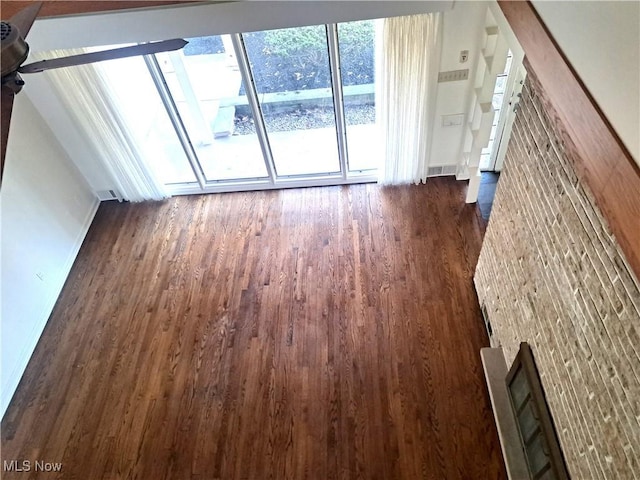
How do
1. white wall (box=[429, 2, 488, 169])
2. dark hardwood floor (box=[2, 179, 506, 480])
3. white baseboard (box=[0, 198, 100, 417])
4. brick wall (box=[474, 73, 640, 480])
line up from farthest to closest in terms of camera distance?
1. white baseboard (box=[0, 198, 100, 417])
2. white wall (box=[429, 2, 488, 169])
3. dark hardwood floor (box=[2, 179, 506, 480])
4. brick wall (box=[474, 73, 640, 480])

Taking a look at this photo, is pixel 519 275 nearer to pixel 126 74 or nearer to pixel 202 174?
pixel 202 174

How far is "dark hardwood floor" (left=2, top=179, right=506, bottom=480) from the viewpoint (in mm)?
3086

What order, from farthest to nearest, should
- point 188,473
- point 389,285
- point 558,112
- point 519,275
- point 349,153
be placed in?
1. point 349,153
2. point 389,285
3. point 188,473
4. point 519,275
5. point 558,112

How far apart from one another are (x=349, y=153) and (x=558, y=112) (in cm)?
309

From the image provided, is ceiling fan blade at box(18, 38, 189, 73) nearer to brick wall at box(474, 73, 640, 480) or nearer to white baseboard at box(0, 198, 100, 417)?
brick wall at box(474, 73, 640, 480)

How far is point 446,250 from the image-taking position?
409 centimetres

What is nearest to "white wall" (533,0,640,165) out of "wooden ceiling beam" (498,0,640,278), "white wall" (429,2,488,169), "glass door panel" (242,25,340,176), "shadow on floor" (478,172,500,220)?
"wooden ceiling beam" (498,0,640,278)

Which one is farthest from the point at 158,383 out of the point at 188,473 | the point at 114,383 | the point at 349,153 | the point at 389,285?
the point at 349,153

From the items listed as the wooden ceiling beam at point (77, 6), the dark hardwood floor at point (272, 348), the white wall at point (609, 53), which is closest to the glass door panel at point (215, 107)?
the dark hardwood floor at point (272, 348)

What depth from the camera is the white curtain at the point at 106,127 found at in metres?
3.87

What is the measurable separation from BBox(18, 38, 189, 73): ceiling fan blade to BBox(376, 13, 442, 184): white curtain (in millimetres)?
2390

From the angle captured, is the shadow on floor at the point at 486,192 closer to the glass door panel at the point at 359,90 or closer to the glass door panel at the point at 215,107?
the glass door panel at the point at 359,90

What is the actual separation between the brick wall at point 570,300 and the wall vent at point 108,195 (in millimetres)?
4110

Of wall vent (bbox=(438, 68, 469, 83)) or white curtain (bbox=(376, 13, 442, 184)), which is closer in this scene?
white curtain (bbox=(376, 13, 442, 184))
